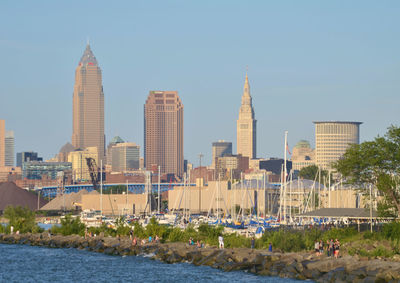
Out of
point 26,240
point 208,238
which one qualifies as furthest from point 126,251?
point 26,240

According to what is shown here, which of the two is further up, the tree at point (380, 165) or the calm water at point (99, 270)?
the tree at point (380, 165)

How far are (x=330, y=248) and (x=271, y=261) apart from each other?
18.1 ft

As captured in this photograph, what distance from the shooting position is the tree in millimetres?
Result: 76000

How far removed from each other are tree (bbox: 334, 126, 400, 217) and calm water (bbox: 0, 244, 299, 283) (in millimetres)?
19655

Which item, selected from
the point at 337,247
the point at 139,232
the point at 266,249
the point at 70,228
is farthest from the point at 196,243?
the point at 70,228

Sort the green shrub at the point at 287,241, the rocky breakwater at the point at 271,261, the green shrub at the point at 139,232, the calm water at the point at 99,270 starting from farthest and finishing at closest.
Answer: the green shrub at the point at 139,232, the green shrub at the point at 287,241, the calm water at the point at 99,270, the rocky breakwater at the point at 271,261

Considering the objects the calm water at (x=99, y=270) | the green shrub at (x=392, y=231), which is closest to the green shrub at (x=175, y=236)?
the calm water at (x=99, y=270)

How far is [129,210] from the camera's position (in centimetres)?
19325

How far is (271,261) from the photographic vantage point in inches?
2486

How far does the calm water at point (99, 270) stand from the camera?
61.2 meters

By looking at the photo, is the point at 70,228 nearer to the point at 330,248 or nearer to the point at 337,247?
the point at 330,248

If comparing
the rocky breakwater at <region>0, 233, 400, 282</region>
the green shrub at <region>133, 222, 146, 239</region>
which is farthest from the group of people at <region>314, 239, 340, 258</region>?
the green shrub at <region>133, 222, 146, 239</region>

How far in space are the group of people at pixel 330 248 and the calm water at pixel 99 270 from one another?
7.05 metres

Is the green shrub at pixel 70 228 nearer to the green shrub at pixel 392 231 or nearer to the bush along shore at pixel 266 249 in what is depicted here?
the bush along shore at pixel 266 249
